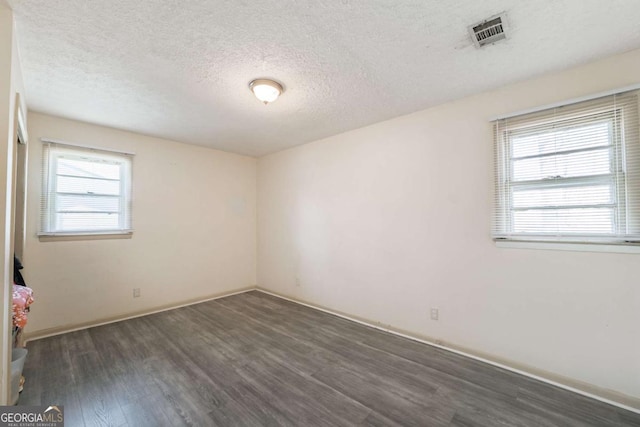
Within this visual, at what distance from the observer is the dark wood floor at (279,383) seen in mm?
1735

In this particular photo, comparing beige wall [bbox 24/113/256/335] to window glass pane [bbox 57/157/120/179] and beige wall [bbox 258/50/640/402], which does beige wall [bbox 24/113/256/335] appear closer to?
window glass pane [bbox 57/157/120/179]

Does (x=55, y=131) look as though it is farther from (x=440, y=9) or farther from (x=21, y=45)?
(x=440, y=9)

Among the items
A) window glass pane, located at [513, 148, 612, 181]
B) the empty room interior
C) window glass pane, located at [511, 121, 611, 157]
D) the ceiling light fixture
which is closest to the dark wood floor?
the empty room interior

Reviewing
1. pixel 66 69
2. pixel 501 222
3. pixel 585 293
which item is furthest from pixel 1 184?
pixel 585 293

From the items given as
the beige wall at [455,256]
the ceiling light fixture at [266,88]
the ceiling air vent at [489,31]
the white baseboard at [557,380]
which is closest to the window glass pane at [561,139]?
the beige wall at [455,256]

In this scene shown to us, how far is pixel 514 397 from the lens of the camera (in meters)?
1.91

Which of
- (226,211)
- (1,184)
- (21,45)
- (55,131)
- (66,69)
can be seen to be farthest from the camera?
(226,211)

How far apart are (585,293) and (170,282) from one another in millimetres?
4754

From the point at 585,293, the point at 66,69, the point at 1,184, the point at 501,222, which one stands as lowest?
the point at 585,293

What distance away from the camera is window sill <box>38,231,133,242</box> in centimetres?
296

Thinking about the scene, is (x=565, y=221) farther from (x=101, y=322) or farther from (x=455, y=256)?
(x=101, y=322)

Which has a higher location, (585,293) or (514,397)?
(585,293)

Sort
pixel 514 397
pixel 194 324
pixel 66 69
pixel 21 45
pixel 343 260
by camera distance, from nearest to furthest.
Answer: pixel 21 45
pixel 514 397
pixel 66 69
pixel 194 324
pixel 343 260

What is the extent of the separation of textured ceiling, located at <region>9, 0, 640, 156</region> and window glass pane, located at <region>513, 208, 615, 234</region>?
3.85 ft
